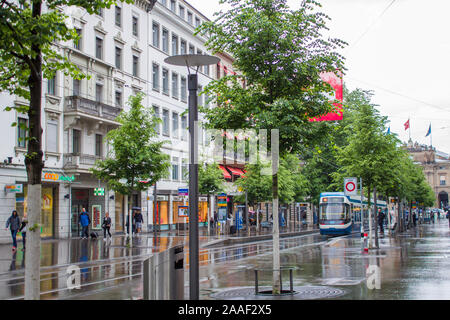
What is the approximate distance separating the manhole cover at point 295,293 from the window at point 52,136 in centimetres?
2532

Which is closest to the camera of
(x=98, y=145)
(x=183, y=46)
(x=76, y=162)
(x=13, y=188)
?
(x=13, y=188)

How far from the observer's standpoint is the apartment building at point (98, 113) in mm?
34000

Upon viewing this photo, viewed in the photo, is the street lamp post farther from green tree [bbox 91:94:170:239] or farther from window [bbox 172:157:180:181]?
window [bbox 172:157:180:181]

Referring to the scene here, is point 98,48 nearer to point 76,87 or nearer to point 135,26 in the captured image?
point 76,87

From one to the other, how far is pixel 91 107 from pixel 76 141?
2576 millimetres

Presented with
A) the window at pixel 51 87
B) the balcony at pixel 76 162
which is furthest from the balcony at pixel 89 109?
the balcony at pixel 76 162

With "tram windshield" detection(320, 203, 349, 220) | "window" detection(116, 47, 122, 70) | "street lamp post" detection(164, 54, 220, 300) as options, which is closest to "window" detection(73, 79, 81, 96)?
"window" detection(116, 47, 122, 70)

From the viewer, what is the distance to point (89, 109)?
125 ft

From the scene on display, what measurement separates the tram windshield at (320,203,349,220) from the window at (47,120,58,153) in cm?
2096

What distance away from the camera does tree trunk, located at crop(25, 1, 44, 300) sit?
26.0 ft

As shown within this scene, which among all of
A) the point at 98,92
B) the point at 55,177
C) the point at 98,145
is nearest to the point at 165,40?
the point at 98,92

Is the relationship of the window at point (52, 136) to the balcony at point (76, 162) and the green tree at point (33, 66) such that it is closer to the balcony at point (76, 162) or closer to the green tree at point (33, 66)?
the balcony at point (76, 162)
